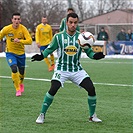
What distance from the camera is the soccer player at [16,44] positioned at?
37.5 feet

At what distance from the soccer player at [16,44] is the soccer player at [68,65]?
319 centimetres

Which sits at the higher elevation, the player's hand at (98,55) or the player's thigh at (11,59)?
the player's hand at (98,55)

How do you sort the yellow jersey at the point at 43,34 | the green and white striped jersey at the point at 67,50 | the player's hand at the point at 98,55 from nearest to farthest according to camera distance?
1. the player's hand at the point at 98,55
2. the green and white striped jersey at the point at 67,50
3. the yellow jersey at the point at 43,34

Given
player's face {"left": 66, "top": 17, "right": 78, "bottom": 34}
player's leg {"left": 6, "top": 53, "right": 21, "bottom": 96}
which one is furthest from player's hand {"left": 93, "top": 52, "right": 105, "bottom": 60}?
player's leg {"left": 6, "top": 53, "right": 21, "bottom": 96}

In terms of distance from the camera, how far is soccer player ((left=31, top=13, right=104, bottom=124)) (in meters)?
7.97

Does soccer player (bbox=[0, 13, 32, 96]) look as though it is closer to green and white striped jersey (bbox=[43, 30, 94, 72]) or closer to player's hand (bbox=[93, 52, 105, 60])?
green and white striped jersey (bbox=[43, 30, 94, 72])

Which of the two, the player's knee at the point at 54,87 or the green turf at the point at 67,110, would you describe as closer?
the green turf at the point at 67,110

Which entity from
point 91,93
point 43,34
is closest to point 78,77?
point 91,93

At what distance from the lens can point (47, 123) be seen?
7.95 m

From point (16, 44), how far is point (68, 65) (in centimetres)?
388

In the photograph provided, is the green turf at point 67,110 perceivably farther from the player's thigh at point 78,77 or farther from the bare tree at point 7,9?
the bare tree at point 7,9

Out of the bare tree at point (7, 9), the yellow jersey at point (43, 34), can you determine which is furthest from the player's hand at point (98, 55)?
the bare tree at point (7, 9)

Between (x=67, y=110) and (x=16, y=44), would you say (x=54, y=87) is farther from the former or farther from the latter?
(x=16, y=44)

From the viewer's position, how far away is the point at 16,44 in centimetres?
1172
